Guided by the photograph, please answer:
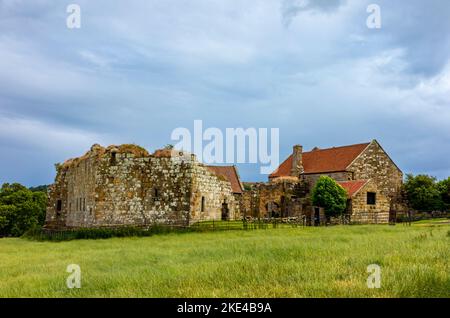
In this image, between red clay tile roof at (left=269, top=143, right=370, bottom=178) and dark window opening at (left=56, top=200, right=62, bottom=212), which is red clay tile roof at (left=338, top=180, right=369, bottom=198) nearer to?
red clay tile roof at (left=269, top=143, right=370, bottom=178)

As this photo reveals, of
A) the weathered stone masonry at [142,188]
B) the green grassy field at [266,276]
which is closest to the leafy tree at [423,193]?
the weathered stone masonry at [142,188]

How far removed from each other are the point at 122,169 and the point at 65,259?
13287 millimetres

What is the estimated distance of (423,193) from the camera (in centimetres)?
5106

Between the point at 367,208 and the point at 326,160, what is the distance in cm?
1094

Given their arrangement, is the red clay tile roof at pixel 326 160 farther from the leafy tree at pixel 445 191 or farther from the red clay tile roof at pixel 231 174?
the leafy tree at pixel 445 191

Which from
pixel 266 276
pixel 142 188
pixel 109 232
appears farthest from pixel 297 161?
pixel 266 276

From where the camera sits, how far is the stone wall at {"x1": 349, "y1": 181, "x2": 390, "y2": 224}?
133 ft

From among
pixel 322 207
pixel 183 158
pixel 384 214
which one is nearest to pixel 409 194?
pixel 384 214

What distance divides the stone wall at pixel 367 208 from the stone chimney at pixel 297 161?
11.3 m

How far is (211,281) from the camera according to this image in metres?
9.58

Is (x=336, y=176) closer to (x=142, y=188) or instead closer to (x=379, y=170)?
(x=379, y=170)

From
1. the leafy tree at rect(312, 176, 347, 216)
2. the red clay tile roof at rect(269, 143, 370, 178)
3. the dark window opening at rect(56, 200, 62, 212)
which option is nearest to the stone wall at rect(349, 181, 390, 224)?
the leafy tree at rect(312, 176, 347, 216)

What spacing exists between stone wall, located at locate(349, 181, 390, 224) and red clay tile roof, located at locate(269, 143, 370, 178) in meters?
6.34
